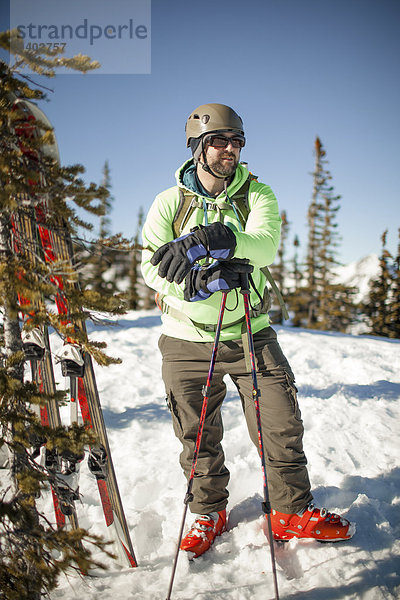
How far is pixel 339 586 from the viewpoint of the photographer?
2295 millimetres

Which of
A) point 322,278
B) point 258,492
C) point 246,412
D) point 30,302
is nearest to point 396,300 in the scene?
point 322,278

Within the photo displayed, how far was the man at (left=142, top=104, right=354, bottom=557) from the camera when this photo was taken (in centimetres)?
267

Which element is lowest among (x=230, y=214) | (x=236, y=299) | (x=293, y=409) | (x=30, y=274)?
(x=293, y=409)

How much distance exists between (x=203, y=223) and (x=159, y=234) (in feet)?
1.19

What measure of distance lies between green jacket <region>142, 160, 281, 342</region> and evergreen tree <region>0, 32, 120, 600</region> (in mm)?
869

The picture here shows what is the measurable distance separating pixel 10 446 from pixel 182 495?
83.7 inches

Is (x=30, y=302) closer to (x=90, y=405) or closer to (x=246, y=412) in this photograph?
(x=90, y=405)

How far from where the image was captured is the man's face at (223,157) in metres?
2.83

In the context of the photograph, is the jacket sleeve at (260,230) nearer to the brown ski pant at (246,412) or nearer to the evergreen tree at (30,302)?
the brown ski pant at (246,412)

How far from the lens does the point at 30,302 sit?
1777 mm

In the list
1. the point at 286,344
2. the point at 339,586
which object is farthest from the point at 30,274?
the point at 286,344

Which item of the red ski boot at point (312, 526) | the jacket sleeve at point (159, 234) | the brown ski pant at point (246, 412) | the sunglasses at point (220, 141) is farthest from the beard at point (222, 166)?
the red ski boot at point (312, 526)

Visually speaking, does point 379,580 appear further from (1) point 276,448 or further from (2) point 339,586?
(1) point 276,448

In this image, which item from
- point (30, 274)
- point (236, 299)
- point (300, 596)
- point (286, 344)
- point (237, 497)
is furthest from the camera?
point (286, 344)
